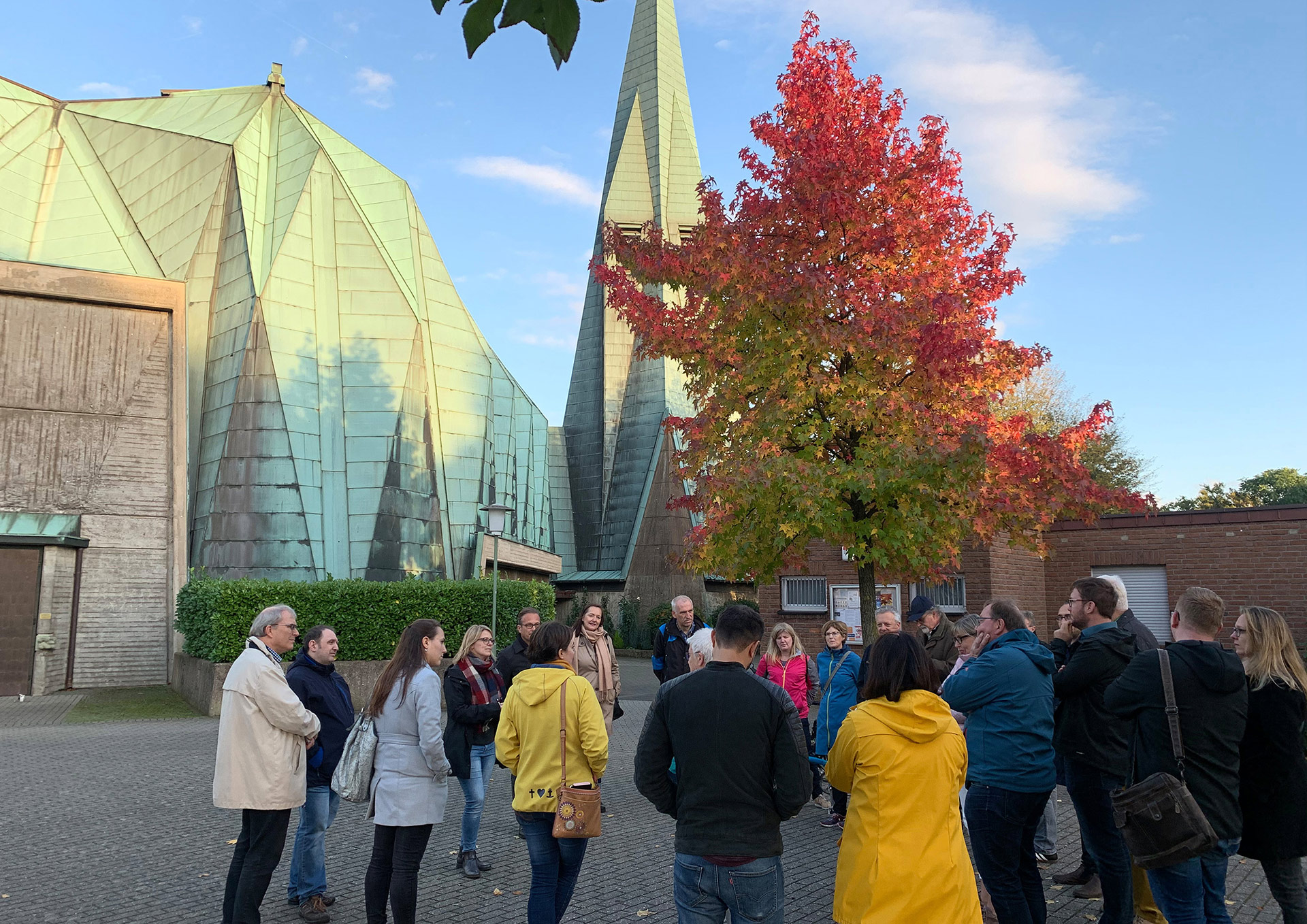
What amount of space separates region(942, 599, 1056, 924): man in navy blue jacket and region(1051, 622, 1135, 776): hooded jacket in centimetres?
43

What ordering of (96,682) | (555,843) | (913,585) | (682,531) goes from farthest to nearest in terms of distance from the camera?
(682,531) < (913,585) < (96,682) < (555,843)

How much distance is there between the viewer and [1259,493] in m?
53.2

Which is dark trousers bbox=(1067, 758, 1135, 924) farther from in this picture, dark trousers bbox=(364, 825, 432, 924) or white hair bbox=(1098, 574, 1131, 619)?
dark trousers bbox=(364, 825, 432, 924)

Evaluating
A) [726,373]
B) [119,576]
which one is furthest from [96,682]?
[726,373]

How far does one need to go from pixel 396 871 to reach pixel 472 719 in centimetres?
128

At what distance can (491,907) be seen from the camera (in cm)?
540

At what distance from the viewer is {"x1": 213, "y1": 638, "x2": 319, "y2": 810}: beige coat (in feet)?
15.2

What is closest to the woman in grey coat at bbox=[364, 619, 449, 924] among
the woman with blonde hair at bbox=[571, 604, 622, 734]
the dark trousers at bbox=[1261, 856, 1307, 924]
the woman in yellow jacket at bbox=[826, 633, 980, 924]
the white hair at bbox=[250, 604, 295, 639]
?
the white hair at bbox=[250, 604, 295, 639]

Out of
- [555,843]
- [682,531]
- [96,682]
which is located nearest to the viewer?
[555,843]

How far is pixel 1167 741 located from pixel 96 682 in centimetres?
1868

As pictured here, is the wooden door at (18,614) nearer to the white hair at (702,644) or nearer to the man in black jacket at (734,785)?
the white hair at (702,644)

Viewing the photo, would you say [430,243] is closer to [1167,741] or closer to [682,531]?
[682,531]

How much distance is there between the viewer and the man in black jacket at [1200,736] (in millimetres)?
3967

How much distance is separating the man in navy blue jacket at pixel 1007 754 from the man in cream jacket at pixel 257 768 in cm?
345
